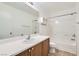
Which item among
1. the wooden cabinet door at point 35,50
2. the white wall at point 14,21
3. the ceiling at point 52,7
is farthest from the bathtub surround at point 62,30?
the wooden cabinet door at point 35,50

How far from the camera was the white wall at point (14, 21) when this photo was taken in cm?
174

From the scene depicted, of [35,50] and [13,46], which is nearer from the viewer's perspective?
[13,46]

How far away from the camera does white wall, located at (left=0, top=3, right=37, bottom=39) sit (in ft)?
5.71

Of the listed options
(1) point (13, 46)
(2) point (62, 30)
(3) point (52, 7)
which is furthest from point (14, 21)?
(2) point (62, 30)

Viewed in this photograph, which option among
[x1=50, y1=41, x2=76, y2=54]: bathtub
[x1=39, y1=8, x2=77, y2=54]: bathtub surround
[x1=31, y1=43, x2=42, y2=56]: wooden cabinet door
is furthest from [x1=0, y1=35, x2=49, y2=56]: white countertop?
[x1=50, y1=41, x2=76, y2=54]: bathtub

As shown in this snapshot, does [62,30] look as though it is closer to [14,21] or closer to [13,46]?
[14,21]

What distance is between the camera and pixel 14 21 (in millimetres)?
2105

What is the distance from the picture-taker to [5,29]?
180 cm

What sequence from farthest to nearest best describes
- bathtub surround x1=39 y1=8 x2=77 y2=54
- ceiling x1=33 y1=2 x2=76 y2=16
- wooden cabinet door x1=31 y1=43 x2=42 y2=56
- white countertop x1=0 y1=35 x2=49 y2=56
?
bathtub surround x1=39 y1=8 x2=77 y2=54 < ceiling x1=33 y1=2 x2=76 y2=16 < wooden cabinet door x1=31 y1=43 x2=42 y2=56 < white countertop x1=0 y1=35 x2=49 y2=56

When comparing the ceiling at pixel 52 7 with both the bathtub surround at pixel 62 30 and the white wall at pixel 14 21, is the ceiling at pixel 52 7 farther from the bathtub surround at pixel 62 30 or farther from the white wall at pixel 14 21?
the white wall at pixel 14 21

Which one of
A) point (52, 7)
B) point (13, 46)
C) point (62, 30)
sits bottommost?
point (13, 46)

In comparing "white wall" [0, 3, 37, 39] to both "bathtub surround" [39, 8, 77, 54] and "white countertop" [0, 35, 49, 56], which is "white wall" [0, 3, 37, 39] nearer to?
"white countertop" [0, 35, 49, 56]

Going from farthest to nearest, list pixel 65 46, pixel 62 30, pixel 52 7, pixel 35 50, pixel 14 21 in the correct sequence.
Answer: pixel 62 30
pixel 65 46
pixel 52 7
pixel 14 21
pixel 35 50

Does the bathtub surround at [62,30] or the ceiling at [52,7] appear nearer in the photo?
the ceiling at [52,7]
